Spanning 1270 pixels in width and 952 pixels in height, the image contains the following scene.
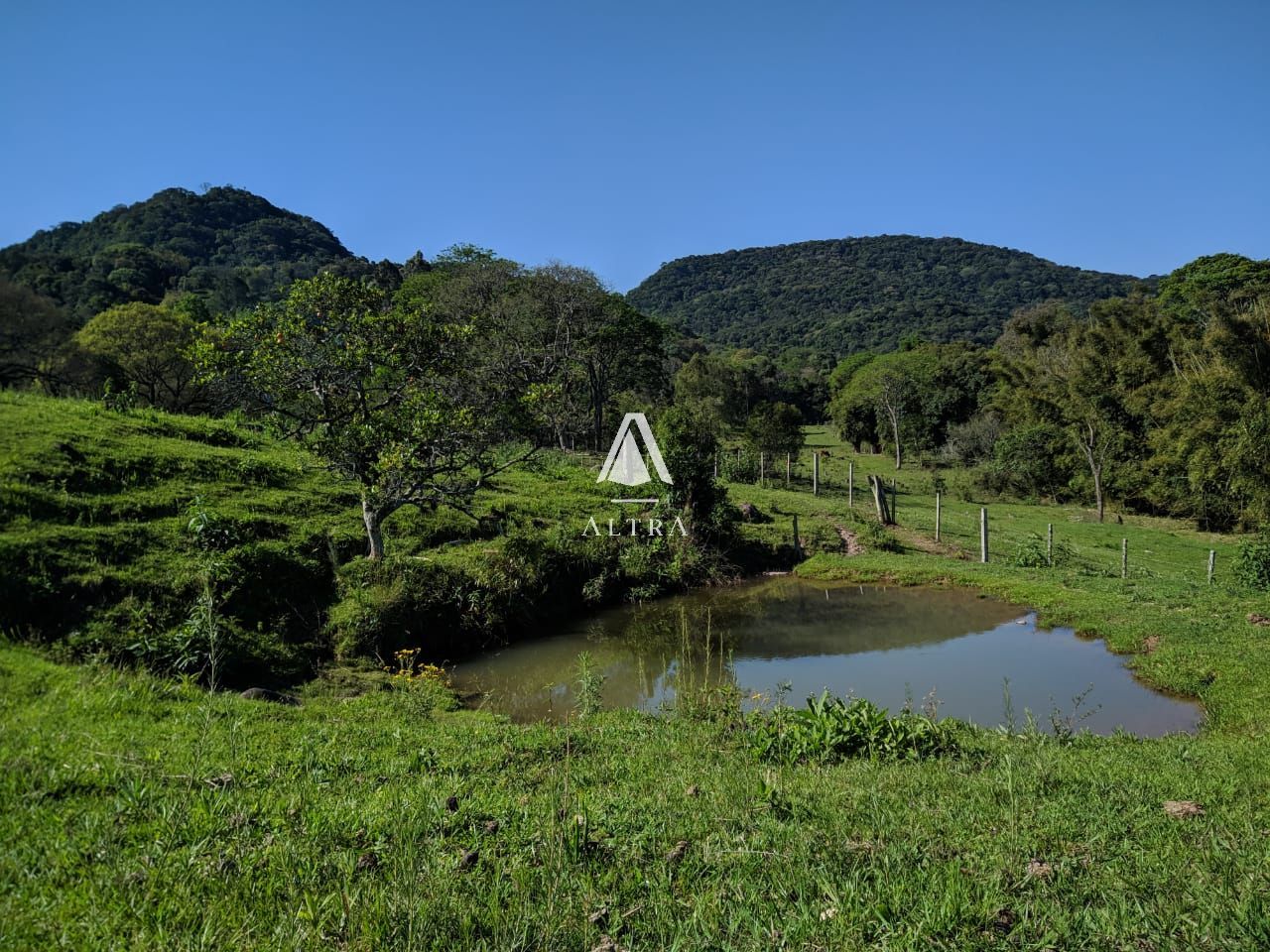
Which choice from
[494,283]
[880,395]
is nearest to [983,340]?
[880,395]

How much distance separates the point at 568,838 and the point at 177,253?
95.7 m

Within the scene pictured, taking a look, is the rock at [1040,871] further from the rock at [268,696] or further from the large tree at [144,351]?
the large tree at [144,351]

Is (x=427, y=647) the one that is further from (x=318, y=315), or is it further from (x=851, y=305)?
(x=851, y=305)

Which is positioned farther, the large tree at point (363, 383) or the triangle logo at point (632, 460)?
the triangle logo at point (632, 460)

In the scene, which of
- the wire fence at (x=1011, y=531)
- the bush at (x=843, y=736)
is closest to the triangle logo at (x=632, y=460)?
the wire fence at (x=1011, y=531)

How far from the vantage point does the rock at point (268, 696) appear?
7256mm

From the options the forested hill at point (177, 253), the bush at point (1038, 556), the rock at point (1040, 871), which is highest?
the forested hill at point (177, 253)

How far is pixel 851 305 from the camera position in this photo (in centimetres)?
15950

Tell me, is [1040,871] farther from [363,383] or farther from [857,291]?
[857,291]

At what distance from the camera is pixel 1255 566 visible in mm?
15227

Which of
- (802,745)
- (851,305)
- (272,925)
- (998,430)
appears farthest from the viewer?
(851,305)

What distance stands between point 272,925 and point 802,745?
446 centimetres
